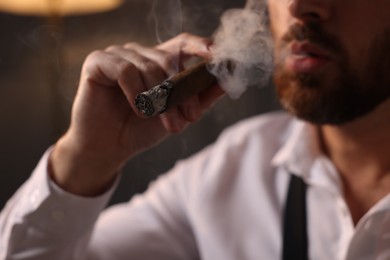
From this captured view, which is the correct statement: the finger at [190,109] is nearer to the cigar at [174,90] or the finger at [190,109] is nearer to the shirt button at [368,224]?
the cigar at [174,90]

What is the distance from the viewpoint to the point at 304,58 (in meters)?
0.87

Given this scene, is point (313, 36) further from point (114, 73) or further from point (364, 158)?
point (364, 158)

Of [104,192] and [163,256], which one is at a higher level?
[104,192]

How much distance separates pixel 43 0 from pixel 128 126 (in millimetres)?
223

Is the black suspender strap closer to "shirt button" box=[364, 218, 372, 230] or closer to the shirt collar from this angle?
the shirt collar

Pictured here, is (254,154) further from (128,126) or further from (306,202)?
(128,126)

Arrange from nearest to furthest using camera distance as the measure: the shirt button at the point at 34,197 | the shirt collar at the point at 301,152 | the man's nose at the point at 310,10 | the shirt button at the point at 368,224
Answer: the man's nose at the point at 310,10 < the shirt button at the point at 34,197 < the shirt button at the point at 368,224 < the shirt collar at the point at 301,152

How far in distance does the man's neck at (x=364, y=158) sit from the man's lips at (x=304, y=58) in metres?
0.27

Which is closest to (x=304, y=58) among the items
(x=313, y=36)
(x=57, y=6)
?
(x=313, y=36)

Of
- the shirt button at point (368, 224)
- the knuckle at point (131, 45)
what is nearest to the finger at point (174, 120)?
the knuckle at point (131, 45)

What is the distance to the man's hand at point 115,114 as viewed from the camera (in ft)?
2.31

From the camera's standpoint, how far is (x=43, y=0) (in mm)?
781

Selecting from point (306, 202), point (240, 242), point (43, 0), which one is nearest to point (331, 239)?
point (306, 202)

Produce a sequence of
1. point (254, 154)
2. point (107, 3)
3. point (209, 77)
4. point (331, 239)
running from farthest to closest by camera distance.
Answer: point (254, 154), point (331, 239), point (107, 3), point (209, 77)
